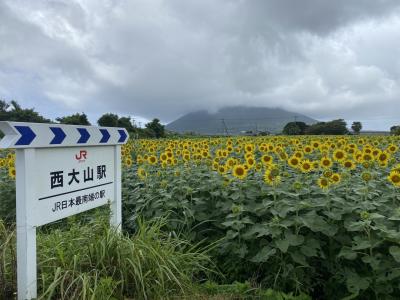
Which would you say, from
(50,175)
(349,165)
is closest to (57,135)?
(50,175)

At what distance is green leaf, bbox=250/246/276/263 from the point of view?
12.2 feet

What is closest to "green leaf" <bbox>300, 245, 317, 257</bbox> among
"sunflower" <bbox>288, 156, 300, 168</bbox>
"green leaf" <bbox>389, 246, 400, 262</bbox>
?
"green leaf" <bbox>389, 246, 400, 262</bbox>

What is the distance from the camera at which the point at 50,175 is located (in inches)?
124

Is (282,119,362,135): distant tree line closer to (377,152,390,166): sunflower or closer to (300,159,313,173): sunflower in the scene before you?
(377,152,390,166): sunflower

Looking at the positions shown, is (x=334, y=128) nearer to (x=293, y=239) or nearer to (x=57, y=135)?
(x=293, y=239)

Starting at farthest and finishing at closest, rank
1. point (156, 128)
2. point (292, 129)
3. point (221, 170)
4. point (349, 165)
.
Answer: point (292, 129), point (156, 128), point (221, 170), point (349, 165)

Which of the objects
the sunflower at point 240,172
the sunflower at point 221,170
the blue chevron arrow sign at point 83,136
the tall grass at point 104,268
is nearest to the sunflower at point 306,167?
the sunflower at point 240,172

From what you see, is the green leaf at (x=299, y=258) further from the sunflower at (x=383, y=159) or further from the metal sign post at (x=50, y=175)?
the sunflower at (x=383, y=159)

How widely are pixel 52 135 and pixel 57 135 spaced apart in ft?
0.19

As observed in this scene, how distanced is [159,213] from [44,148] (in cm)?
189

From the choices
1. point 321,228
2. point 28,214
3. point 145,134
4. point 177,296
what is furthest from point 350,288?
point 145,134

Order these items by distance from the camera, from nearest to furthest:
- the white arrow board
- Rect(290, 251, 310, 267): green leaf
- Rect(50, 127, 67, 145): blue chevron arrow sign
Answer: the white arrow board
Rect(50, 127, 67, 145): blue chevron arrow sign
Rect(290, 251, 310, 267): green leaf

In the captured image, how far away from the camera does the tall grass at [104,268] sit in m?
3.01

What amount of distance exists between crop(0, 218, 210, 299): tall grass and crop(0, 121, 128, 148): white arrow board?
786 mm
